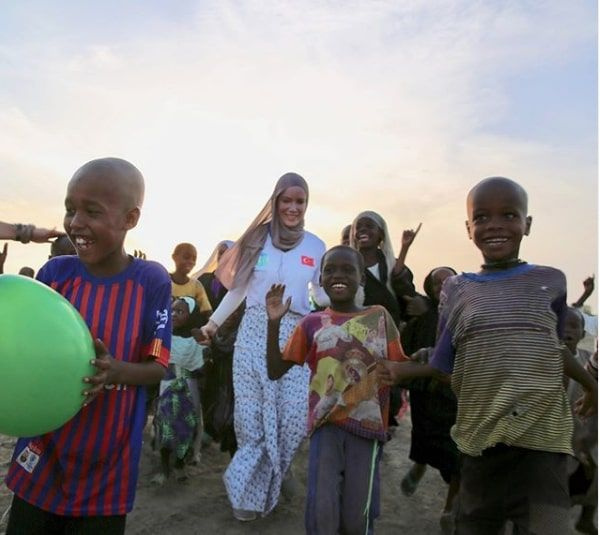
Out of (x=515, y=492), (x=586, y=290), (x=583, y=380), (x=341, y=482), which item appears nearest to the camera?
(x=515, y=492)

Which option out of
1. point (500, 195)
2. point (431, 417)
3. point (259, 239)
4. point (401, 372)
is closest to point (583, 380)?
point (401, 372)

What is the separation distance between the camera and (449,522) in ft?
13.4

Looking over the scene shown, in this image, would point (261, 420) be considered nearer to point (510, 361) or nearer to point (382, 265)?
point (382, 265)

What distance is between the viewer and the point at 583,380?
2695 mm

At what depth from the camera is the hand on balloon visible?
190 cm

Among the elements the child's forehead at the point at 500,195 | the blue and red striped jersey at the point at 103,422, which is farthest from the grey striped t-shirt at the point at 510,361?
the blue and red striped jersey at the point at 103,422

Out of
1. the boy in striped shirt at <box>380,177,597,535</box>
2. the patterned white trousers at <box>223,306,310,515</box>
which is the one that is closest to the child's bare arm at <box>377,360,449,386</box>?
the boy in striped shirt at <box>380,177,597,535</box>

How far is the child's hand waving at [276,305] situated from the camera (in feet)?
10.5

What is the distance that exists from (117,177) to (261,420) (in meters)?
2.67

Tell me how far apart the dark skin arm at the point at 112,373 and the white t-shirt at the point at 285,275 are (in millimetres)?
2345

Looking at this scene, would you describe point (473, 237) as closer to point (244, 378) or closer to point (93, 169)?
point (93, 169)

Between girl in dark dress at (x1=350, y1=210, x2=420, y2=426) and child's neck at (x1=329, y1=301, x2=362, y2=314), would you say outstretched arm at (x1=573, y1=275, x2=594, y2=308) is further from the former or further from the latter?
child's neck at (x1=329, y1=301, x2=362, y2=314)

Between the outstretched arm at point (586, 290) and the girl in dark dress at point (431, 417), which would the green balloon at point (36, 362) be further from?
the outstretched arm at point (586, 290)

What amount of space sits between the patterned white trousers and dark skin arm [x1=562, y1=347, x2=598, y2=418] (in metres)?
2.00
